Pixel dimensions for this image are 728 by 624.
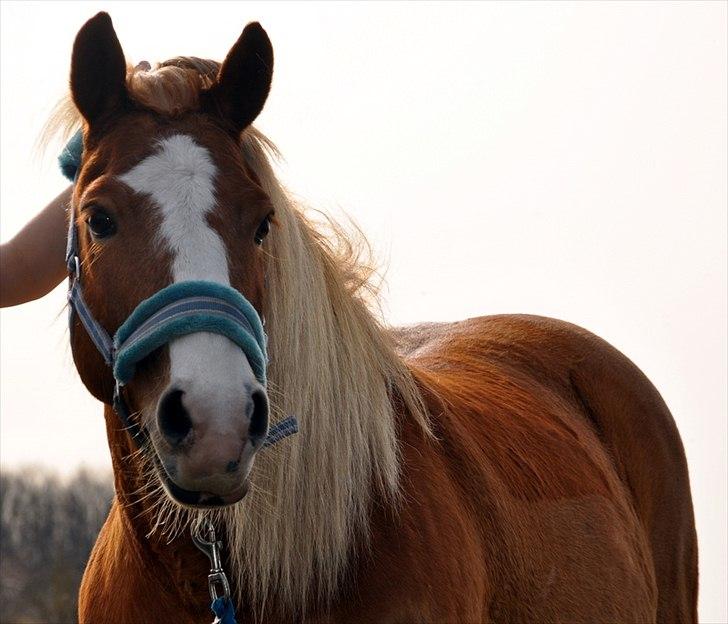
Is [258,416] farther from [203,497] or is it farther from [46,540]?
[46,540]

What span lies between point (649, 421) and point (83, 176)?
2885 millimetres

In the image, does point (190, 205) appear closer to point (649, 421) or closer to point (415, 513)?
point (415, 513)

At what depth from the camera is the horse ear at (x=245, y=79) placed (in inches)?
138

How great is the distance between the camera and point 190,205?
3133 mm

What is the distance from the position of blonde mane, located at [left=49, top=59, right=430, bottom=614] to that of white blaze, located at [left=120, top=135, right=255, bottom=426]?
248 mm

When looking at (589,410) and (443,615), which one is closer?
(443,615)

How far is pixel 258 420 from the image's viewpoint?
2.88m

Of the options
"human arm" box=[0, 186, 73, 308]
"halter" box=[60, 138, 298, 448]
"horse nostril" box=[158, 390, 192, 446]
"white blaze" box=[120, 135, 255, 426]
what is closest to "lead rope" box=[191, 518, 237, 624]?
"halter" box=[60, 138, 298, 448]

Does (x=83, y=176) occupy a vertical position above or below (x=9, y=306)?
above

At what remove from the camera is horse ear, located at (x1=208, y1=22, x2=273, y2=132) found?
3510 mm

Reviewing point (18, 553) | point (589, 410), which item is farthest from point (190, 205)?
point (18, 553)

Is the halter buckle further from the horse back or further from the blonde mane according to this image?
the horse back

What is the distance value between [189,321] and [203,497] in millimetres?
406

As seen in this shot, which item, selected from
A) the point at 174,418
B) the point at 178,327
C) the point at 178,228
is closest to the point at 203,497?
the point at 174,418
